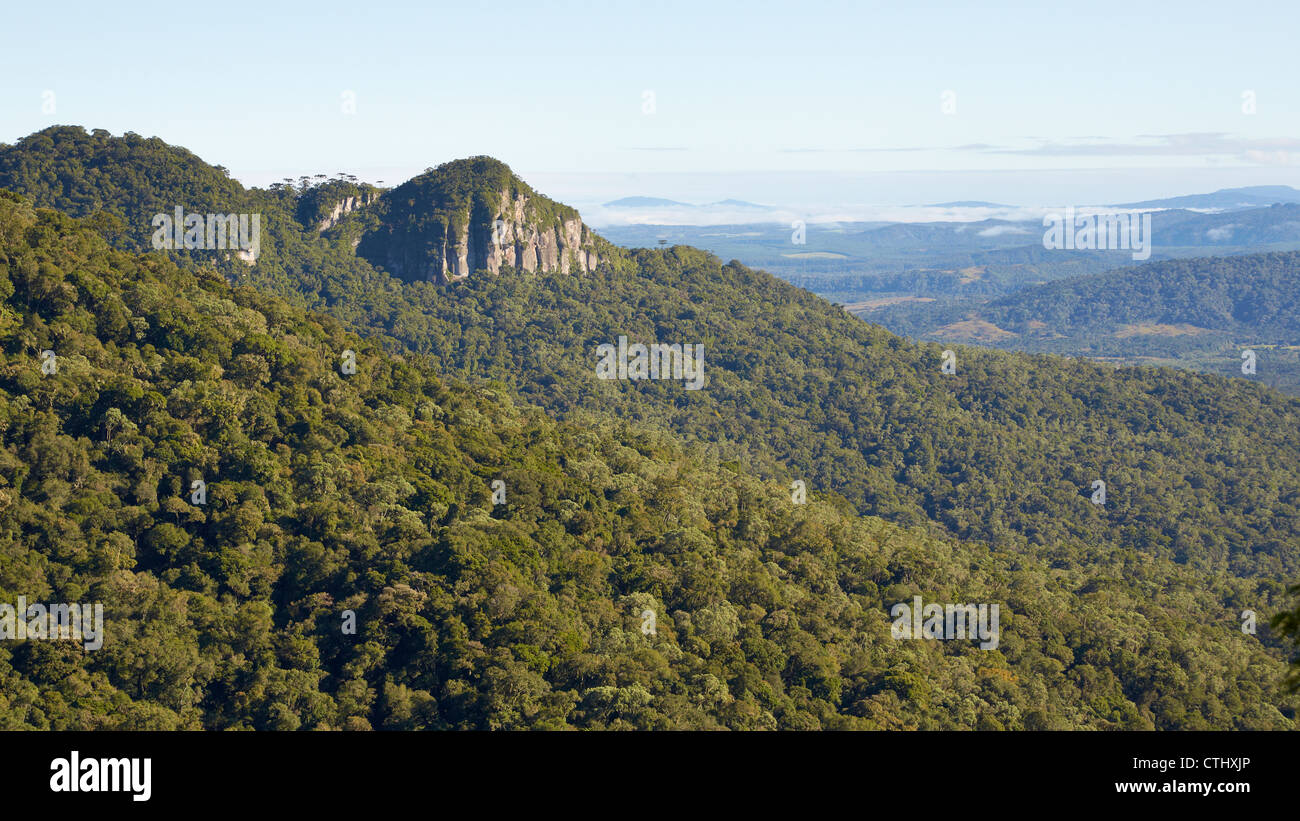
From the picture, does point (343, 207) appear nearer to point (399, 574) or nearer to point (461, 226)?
point (461, 226)

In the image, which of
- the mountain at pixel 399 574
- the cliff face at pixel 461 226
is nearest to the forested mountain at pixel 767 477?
the mountain at pixel 399 574

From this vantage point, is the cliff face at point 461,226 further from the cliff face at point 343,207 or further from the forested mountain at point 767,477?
the forested mountain at point 767,477

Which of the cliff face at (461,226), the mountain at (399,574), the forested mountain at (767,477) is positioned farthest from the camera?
the cliff face at (461,226)

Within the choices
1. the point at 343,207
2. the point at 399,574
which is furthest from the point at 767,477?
the point at 399,574

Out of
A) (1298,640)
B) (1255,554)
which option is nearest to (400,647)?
(1298,640)

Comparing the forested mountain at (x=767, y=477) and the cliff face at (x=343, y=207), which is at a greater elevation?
the cliff face at (x=343, y=207)

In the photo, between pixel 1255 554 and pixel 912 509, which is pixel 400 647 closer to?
pixel 912 509
